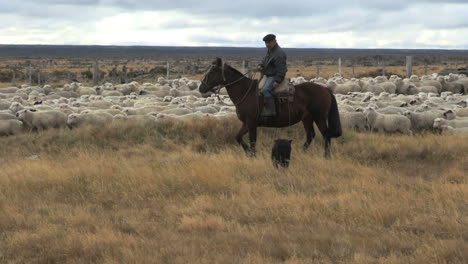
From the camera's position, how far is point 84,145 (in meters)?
14.1

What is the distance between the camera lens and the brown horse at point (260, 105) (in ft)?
38.3

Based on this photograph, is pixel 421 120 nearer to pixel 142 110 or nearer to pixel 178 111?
pixel 178 111

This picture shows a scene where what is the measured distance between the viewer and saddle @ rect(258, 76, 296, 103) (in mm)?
11516

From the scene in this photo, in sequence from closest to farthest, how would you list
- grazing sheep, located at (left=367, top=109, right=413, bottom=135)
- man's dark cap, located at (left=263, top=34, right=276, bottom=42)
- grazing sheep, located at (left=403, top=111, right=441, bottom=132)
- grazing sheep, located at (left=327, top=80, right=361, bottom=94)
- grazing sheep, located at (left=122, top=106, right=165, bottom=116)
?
man's dark cap, located at (left=263, top=34, right=276, bottom=42) → grazing sheep, located at (left=367, top=109, right=413, bottom=135) → grazing sheep, located at (left=403, top=111, right=441, bottom=132) → grazing sheep, located at (left=122, top=106, right=165, bottom=116) → grazing sheep, located at (left=327, top=80, right=361, bottom=94)

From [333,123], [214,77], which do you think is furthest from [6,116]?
A: [333,123]

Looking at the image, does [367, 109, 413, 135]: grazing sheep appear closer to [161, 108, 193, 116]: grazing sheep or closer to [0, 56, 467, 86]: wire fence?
[161, 108, 193, 116]: grazing sheep

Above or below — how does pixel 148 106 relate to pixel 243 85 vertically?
below

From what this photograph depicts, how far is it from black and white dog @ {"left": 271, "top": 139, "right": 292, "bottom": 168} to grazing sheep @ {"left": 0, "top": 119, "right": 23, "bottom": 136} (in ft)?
33.5

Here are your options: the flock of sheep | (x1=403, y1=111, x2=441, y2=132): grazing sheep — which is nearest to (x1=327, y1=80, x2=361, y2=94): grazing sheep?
the flock of sheep

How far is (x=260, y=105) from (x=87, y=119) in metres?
7.96

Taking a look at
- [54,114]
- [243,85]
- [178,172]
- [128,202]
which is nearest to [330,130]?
[243,85]

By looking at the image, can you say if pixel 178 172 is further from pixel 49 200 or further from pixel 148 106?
pixel 148 106

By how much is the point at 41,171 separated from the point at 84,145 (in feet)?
14.1

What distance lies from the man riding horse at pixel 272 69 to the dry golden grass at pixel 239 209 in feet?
3.73
